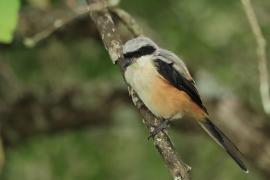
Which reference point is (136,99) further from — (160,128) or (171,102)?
(160,128)

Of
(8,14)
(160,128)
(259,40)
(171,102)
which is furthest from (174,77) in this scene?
(8,14)

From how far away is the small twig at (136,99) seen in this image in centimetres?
346

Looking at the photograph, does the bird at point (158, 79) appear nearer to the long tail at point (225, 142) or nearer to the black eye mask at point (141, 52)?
the black eye mask at point (141, 52)

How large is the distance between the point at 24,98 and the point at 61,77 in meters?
0.46

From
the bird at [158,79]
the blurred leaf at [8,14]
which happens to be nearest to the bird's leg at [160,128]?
the bird at [158,79]

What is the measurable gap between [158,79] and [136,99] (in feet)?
0.55

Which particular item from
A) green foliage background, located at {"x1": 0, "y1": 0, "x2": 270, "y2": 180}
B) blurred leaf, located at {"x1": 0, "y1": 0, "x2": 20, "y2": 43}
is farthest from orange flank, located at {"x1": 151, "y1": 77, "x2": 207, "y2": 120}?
green foliage background, located at {"x1": 0, "y1": 0, "x2": 270, "y2": 180}

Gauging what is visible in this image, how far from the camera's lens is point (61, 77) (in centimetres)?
677

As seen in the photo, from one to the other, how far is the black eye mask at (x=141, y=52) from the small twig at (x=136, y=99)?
7 centimetres

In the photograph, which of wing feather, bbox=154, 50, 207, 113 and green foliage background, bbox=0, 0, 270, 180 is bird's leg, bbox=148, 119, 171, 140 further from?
green foliage background, bbox=0, 0, 270, 180

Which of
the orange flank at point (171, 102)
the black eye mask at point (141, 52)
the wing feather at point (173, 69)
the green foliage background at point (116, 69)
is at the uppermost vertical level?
the green foliage background at point (116, 69)

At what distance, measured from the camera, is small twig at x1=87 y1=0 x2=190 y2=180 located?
3465mm

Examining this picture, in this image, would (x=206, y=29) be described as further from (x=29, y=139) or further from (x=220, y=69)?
(x=29, y=139)

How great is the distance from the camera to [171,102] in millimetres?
4344
